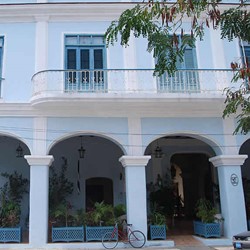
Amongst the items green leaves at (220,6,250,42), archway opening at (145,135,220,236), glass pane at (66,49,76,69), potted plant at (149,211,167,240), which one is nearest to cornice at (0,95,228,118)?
archway opening at (145,135,220,236)

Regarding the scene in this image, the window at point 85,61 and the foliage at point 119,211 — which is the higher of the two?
the window at point 85,61

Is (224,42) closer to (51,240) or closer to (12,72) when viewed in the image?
(12,72)

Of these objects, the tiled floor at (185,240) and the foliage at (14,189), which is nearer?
the tiled floor at (185,240)

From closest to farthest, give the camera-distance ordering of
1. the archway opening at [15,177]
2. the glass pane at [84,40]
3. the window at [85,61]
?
the window at [85,61]
the glass pane at [84,40]
the archway opening at [15,177]

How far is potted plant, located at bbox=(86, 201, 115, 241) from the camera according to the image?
1027 cm

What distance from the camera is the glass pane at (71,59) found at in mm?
11484

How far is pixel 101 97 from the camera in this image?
10398mm

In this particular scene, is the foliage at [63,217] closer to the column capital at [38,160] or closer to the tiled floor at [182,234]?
the column capital at [38,160]

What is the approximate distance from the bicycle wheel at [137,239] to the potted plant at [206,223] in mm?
1891

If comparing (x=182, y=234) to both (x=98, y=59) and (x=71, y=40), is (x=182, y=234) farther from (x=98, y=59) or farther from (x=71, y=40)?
(x=71, y=40)

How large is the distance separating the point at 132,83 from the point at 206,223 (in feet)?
15.2

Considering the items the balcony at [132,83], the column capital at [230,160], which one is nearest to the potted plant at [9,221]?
the balcony at [132,83]

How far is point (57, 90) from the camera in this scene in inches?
424

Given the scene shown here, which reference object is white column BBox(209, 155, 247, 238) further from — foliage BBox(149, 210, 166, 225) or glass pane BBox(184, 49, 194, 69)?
glass pane BBox(184, 49, 194, 69)
